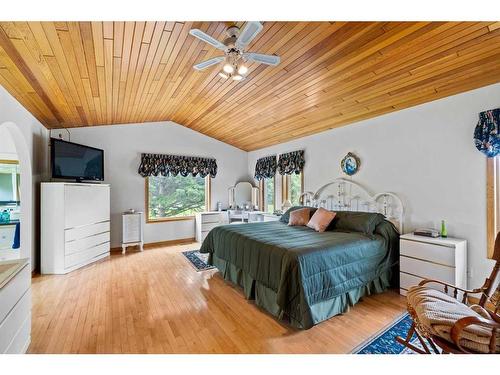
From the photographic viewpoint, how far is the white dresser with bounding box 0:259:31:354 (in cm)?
141

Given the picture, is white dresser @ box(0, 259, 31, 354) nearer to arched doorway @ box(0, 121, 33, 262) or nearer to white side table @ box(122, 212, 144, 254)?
arched doorway @ box(0, 121, 33, 262)

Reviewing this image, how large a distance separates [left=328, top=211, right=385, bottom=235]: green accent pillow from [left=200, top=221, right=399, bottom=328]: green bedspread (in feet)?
0.35

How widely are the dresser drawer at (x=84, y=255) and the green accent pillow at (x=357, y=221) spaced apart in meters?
4.03

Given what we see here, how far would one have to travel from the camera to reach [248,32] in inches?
67.6

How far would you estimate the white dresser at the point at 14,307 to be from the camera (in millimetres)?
1406

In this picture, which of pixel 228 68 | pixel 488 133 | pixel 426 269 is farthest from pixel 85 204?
pixel 488 133

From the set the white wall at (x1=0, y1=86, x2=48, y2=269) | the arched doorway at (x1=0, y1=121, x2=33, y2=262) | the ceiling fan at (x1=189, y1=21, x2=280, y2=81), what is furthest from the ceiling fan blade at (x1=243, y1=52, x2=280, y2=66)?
the arched doorway at (x1=0, y1=121, x2=33, y2=262)

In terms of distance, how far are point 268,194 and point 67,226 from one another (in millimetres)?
4201

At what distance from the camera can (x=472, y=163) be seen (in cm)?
260

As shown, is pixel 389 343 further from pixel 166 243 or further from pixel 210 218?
pixel 166 243

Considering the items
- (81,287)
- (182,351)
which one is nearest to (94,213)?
(81,287)
